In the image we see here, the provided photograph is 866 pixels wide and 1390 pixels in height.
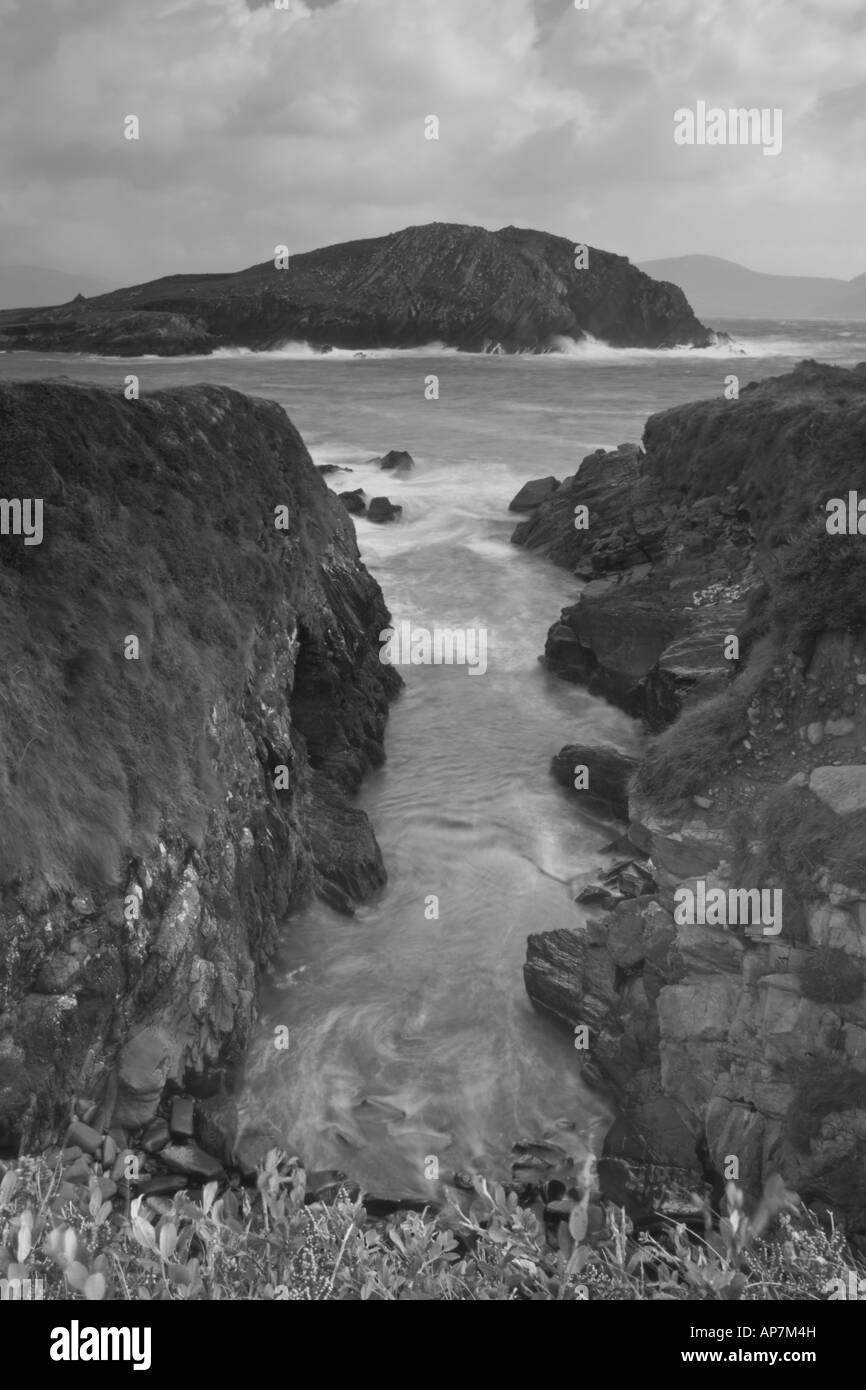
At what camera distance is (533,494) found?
123ft

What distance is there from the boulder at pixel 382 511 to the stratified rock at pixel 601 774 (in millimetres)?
18090

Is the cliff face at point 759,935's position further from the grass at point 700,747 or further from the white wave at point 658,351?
the white wave at point 658,351

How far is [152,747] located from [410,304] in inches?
3796

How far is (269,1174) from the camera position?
18.6ft

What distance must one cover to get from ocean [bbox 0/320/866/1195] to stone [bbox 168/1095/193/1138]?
1.30 metres

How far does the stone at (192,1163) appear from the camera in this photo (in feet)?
34.6

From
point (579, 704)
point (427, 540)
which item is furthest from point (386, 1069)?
point (427, 540)

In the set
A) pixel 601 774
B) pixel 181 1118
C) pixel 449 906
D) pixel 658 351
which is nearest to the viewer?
pixel 181 1118

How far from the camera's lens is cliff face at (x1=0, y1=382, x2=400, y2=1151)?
1051 centimetres

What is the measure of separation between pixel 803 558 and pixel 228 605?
8627mm

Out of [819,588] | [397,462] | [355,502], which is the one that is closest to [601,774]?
[819,588]

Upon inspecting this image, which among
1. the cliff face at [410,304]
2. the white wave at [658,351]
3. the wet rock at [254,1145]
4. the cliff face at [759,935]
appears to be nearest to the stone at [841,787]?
the cliff face at [759,935]

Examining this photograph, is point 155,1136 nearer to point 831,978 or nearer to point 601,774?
point 831,978
